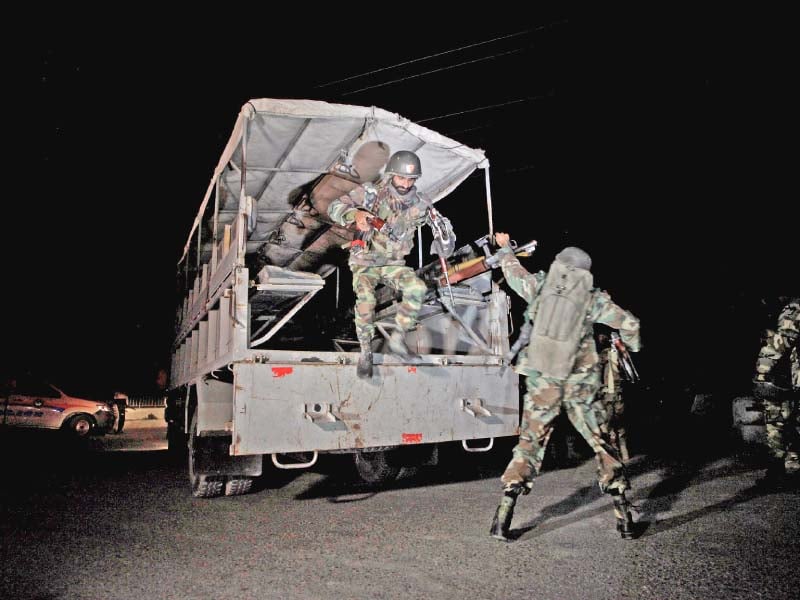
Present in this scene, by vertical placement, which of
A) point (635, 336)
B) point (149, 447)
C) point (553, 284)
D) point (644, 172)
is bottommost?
point (149, 447)

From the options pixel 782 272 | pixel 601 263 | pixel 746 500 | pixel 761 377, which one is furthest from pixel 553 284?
pixel 601 263

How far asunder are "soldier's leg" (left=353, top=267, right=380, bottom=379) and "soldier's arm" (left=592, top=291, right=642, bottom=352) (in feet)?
5.75

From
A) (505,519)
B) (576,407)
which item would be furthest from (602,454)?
(505,519)

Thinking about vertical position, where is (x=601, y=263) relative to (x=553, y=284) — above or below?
above

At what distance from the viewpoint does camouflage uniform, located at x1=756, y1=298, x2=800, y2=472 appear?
5.30 metres

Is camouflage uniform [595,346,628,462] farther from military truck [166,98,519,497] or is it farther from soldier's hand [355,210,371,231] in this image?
soldier's hand [355,210,371,231]

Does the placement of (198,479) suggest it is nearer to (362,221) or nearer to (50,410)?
(362,221)

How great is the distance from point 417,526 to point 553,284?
2.00 m

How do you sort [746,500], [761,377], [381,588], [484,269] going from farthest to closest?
A: 1. [761,377]
2. [484,269]
3. [746,500]
4. [381,588]

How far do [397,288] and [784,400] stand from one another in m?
3.77

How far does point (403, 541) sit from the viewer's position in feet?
12.3

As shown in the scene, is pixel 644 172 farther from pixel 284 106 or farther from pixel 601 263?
pixel 284 106

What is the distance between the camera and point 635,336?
379cm

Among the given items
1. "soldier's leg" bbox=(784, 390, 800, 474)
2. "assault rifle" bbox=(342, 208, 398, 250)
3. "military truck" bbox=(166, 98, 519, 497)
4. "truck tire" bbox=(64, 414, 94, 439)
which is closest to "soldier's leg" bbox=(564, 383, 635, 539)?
"military truck" bbox=(166, 98, 519, 497)
